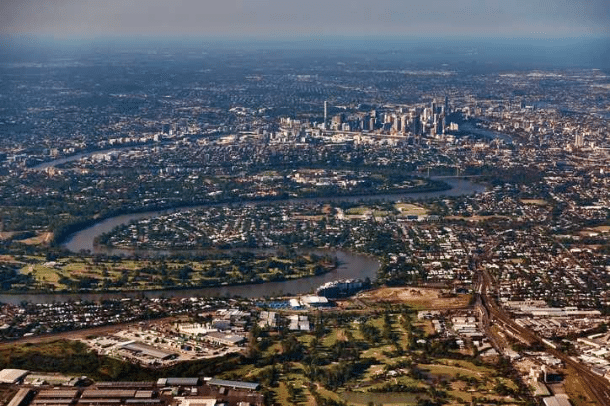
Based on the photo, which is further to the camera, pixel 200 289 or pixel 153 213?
pixel 153 213

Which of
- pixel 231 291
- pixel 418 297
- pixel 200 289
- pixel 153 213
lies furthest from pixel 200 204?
pixel 418 297

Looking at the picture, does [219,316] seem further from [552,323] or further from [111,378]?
[552,323]

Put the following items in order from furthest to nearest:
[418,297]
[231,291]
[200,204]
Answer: [200,204] → [231,291] → [418,297]

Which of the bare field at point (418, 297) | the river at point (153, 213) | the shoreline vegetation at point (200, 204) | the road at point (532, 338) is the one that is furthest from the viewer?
the shoreline vegetation at point (200, 204)

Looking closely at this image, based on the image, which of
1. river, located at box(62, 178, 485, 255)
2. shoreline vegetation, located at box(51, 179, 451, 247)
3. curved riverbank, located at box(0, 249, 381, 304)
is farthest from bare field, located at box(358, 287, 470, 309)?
shoreline vegetation, located at box(51, 179, 451, 247)

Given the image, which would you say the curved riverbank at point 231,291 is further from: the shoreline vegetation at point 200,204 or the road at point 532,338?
the shoreline vegetation at point 200,204

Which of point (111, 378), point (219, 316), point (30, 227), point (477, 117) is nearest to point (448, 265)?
point (219, 316)

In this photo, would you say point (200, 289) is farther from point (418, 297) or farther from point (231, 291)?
point (418, 297)

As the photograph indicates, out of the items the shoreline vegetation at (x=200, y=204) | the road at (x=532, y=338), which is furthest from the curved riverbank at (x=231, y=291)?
the shoreline vegetation at (x=200, y=204)

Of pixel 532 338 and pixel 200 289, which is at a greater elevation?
pixel 532 338
